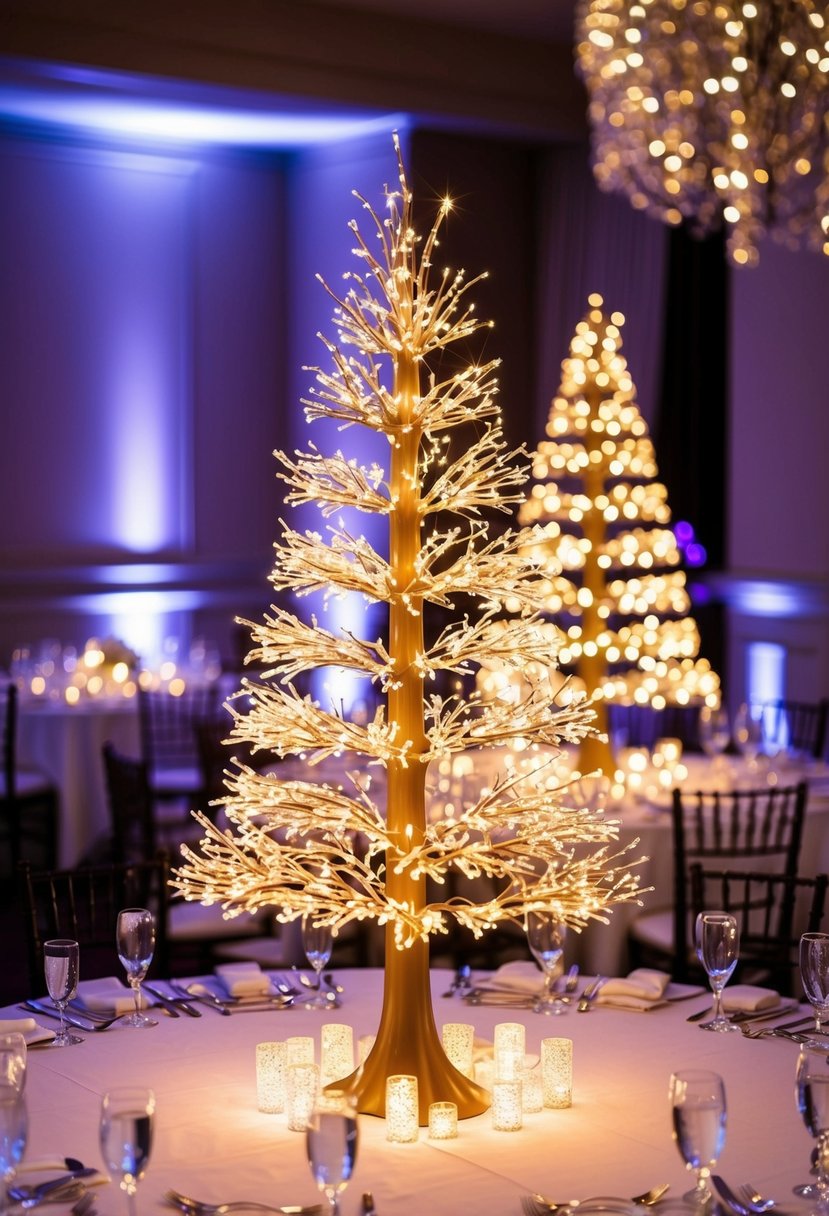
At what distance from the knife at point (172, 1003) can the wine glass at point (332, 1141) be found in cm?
112

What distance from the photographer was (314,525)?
31.6 feet

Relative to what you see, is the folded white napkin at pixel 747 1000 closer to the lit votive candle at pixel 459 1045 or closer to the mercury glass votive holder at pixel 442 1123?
the lit votive candle at pixel 459 1045

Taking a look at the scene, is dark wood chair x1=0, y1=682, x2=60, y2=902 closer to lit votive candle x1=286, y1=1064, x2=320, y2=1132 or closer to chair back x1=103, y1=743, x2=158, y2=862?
chair back x1=103, y1=743, x2=158, y2=862

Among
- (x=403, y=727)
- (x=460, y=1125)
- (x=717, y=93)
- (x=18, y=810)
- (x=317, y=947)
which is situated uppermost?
(x=717, y=93)

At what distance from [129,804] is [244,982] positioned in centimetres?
220

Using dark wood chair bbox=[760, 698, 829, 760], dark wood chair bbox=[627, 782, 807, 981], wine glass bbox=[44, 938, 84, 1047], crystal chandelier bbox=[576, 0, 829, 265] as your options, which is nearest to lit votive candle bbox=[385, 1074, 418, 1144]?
wine glass bbox=[44, 938, 84, 1047]

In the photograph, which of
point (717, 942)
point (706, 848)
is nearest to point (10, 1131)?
point (717, 942)

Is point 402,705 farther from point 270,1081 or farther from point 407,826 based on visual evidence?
point 270,1081

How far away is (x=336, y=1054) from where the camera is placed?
8.55 ft

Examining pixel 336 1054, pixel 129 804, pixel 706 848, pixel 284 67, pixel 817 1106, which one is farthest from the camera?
pixel 284 67

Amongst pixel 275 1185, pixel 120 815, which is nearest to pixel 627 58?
pixel 120 815

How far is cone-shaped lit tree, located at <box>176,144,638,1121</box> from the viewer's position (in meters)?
2.47

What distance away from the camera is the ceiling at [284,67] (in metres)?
7.77

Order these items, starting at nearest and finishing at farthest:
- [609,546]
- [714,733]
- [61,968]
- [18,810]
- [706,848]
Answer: [61,968], [706,848], [609,546], [714,733], [18,810]
